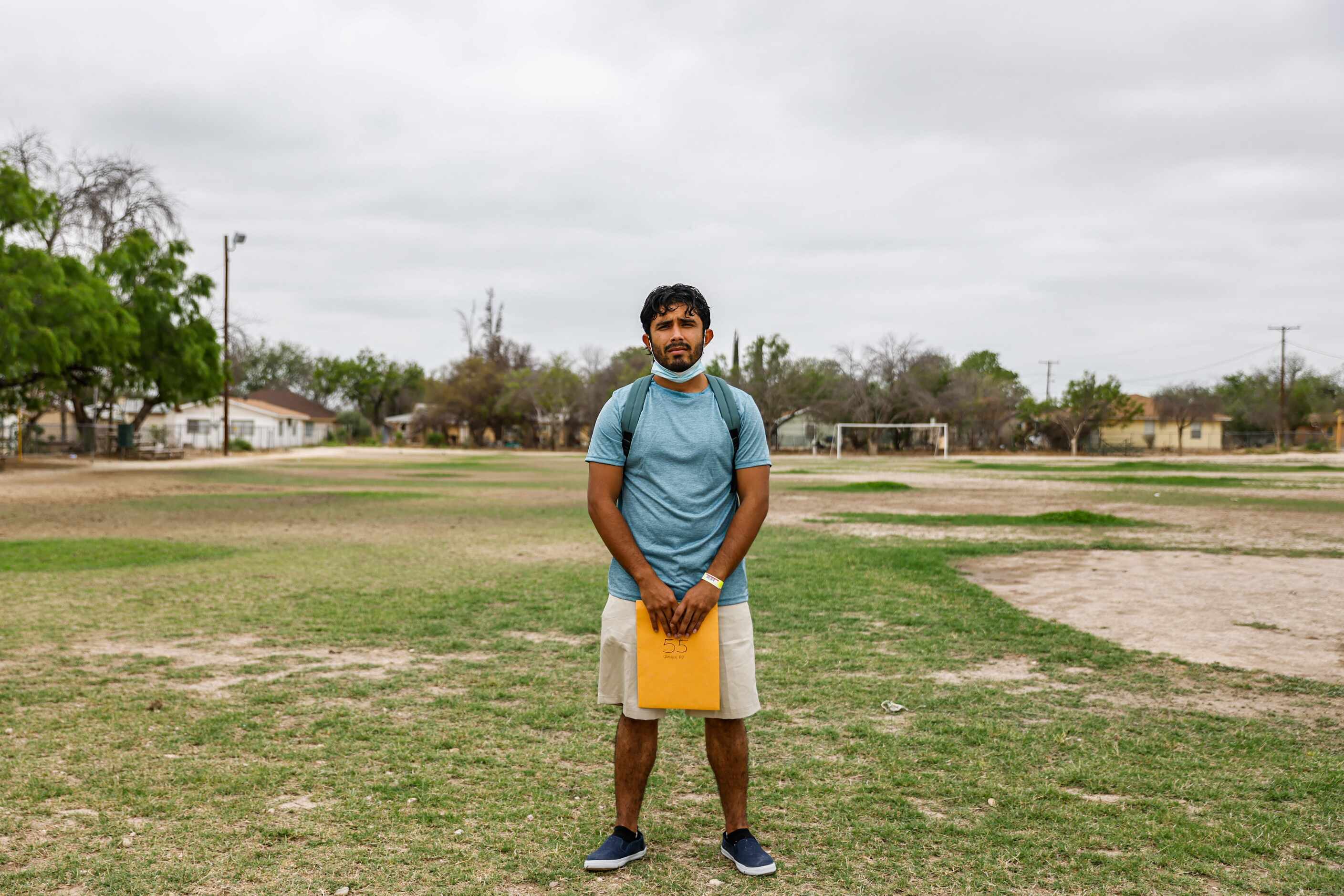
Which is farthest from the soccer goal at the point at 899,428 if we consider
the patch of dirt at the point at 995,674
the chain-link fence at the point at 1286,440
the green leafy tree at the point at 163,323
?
the patch of dirt at the point at 995,674

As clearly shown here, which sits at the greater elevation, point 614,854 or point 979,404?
point 979,404

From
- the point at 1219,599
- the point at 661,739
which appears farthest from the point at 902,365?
the point at 661,739

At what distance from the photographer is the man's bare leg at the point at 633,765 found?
3.79 m

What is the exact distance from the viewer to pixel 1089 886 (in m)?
3.54

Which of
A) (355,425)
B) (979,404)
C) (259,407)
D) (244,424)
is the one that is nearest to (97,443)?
(244,424)

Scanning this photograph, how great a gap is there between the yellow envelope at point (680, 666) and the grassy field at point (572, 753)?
62cm

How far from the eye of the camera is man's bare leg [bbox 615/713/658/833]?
3793 millimetres

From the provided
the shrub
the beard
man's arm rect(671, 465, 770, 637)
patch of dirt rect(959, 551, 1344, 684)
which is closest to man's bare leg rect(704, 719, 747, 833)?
man's arm rect(671, 465, 770, 637)

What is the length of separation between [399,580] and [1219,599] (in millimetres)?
7720

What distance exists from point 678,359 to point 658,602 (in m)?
0.82

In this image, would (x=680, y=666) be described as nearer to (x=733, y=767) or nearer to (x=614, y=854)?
(x=733, y=767)

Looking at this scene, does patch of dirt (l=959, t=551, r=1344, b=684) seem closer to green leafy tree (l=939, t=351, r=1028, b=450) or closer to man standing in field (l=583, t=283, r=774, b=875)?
man standing in field (l=583, t=283, r=774, b=875)

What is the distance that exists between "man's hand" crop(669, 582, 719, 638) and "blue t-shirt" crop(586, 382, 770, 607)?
8cm

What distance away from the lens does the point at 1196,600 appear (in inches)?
376
